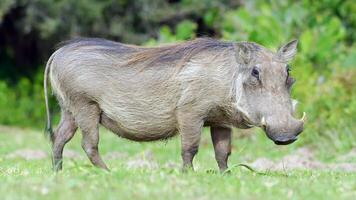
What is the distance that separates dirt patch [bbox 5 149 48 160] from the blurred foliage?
288 cm

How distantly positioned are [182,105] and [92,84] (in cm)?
92

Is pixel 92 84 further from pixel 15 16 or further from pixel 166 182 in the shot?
pixel 15 16

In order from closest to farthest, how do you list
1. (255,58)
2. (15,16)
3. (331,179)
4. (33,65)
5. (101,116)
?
1. (331,179)
2. (255,58)
3. (101,116)
4. (15,16)
5. (33,65)

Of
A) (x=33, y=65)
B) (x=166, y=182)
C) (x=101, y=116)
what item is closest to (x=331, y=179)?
(x=166, y=182)

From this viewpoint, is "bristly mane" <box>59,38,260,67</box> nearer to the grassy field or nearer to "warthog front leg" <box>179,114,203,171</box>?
"warthog front leg" <box>179,114,203,171</box>

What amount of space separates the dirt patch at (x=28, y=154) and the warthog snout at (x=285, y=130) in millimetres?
5644

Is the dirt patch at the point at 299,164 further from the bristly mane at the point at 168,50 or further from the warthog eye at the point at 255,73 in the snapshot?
the warthog eye at the point at 255,73

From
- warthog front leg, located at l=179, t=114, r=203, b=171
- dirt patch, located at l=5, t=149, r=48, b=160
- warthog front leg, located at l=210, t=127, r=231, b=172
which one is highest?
warthog front leg, located at l=179, t=114, r=203, b=171

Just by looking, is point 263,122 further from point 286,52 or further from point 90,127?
point 90,127

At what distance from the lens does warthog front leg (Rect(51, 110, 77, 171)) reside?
7.86 meters

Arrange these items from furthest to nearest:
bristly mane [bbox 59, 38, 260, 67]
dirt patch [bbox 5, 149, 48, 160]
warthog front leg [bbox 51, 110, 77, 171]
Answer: dirt patch [bbox 5, 149, 48, 160]
warthog front leg [bbox 51, 110, 77, 171]
bristly mane [bbox 59, 38, 260, 67]

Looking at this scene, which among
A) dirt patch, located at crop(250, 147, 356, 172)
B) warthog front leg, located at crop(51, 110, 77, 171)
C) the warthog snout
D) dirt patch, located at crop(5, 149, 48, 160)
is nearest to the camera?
the warthog snout

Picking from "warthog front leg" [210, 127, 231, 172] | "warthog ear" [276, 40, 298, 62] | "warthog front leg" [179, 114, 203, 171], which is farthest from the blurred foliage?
"warthog front leg" [179, 114, 203, 171]

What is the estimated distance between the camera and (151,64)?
7453 mm
